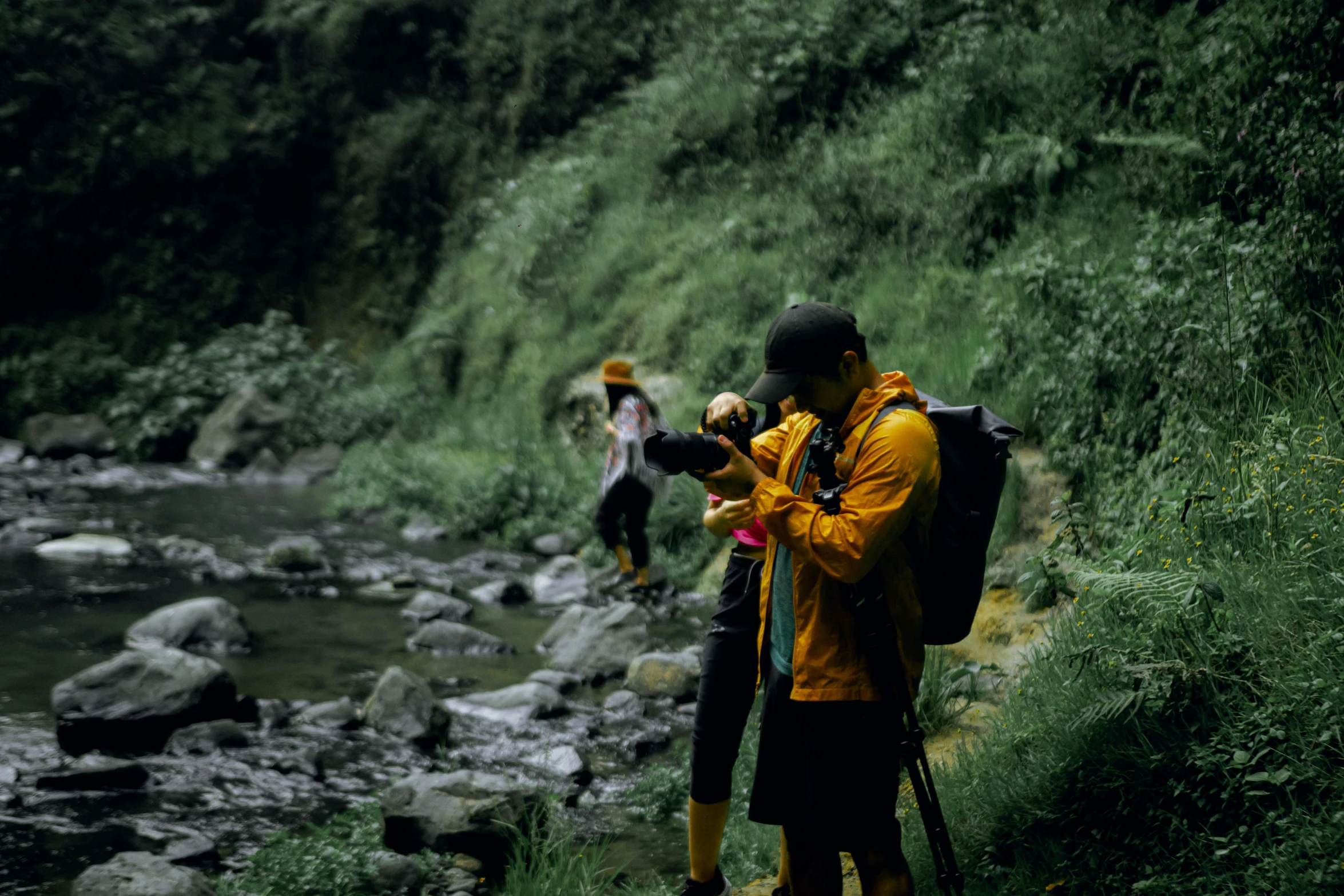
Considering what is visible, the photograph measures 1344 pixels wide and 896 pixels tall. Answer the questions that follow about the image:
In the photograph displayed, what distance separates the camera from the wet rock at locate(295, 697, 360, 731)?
252 inches

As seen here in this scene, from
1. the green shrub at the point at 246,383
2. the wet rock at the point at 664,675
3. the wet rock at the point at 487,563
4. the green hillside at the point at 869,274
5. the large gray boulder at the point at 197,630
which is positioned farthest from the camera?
the green shrub at the point at 246,383

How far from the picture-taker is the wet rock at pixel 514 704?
6586 mm

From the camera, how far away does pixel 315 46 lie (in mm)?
23422

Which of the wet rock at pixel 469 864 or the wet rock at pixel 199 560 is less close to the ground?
the wet rock at pixel 469 864

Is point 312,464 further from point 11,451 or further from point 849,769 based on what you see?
point 849,769

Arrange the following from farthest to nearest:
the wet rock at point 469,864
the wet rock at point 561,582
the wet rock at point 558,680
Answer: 1. the wet rock at point 561,582
2. the wet rock at point 558,680
3. the wet rock at point 469,864

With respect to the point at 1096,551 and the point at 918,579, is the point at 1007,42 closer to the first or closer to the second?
the point at 1096,551

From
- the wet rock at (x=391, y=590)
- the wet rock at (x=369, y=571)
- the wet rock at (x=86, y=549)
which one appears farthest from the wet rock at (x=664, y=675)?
the wet rock at (x=86, y=549)

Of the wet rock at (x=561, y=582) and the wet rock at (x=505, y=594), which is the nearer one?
the wet rock at (x=505, y=594)

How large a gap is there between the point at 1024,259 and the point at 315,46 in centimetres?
2010

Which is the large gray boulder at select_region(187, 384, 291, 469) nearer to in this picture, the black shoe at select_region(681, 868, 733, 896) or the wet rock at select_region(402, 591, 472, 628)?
the wet rock at select_region(402, 591, 472, 628)

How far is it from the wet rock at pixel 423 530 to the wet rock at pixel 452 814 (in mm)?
7855

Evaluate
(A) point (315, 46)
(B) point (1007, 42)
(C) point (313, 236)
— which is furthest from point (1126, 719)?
(A) point (315, 46)

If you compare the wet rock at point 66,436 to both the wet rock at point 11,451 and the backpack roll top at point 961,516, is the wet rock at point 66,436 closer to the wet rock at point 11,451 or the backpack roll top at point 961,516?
the wet rock at point 11,451
